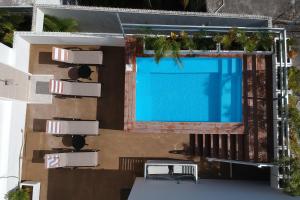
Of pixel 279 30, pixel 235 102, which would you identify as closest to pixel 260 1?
pixel 279 30

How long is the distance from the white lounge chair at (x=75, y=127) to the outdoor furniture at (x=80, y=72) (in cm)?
163

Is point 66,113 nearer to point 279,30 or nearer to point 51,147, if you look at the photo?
point 51,147

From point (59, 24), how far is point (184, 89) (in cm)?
492

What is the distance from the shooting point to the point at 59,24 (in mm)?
11703

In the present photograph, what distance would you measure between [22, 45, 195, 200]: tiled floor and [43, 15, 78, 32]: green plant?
2.03m

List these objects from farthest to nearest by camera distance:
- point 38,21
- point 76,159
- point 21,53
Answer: point 21,53, point 76,159, point 38,21

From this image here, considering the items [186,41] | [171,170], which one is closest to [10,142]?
[171,170]

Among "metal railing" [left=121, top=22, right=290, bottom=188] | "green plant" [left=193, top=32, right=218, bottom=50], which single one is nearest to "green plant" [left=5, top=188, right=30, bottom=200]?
"metal railing" [left=121, top=22, right=290, bottom=188]

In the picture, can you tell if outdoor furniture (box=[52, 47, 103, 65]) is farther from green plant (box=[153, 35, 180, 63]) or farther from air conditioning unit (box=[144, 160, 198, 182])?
air conditioning unit (box=[144, 160, 198, 182])

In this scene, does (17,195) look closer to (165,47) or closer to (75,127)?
(75,127)

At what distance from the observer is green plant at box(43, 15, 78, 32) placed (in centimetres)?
1160

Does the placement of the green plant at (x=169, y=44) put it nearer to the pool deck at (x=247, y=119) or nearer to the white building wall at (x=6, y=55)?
the pool deck at (x=247, y=119)

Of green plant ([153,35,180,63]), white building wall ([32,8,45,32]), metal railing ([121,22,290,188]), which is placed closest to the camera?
metal railing ([121,22,290,188])

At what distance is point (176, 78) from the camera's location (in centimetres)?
1102
